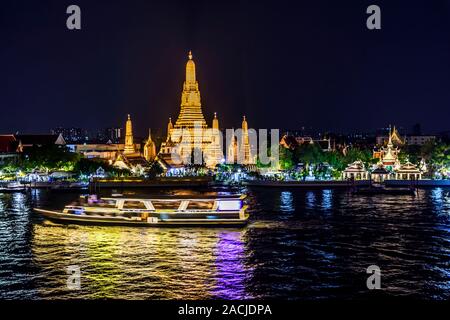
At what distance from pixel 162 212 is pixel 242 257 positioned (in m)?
6.57

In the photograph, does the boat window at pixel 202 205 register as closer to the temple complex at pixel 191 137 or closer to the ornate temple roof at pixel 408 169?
the ornate temple roof at pixel 408 169

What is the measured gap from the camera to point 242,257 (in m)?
17.9

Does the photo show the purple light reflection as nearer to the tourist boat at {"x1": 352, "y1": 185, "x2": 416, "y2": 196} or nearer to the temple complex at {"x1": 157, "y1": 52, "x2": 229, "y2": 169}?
the tourist boat at {"x1": 352, "y1": 185, "x2": 416, "y2": 196}

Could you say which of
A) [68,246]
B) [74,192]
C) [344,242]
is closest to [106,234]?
[68,246]

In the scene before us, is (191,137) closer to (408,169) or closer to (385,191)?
(408,169)

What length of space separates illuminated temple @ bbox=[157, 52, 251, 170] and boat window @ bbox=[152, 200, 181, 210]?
37.7 metres

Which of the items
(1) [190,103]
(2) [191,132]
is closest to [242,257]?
(2) [191,132]

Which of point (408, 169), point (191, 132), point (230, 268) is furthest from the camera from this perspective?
point (191, 132)

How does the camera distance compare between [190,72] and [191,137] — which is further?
[190,72]

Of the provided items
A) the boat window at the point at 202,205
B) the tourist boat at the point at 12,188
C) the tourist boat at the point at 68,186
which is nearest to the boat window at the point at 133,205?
the boat window at the point at 202,205

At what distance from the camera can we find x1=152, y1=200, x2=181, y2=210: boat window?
24.1m

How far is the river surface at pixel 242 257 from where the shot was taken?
47.5 feet

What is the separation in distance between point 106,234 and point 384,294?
1110 centimetres

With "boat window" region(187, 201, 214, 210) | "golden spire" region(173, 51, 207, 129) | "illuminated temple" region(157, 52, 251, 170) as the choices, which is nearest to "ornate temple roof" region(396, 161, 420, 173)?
"illuminated temple" region(157, 52, 251, 170)
